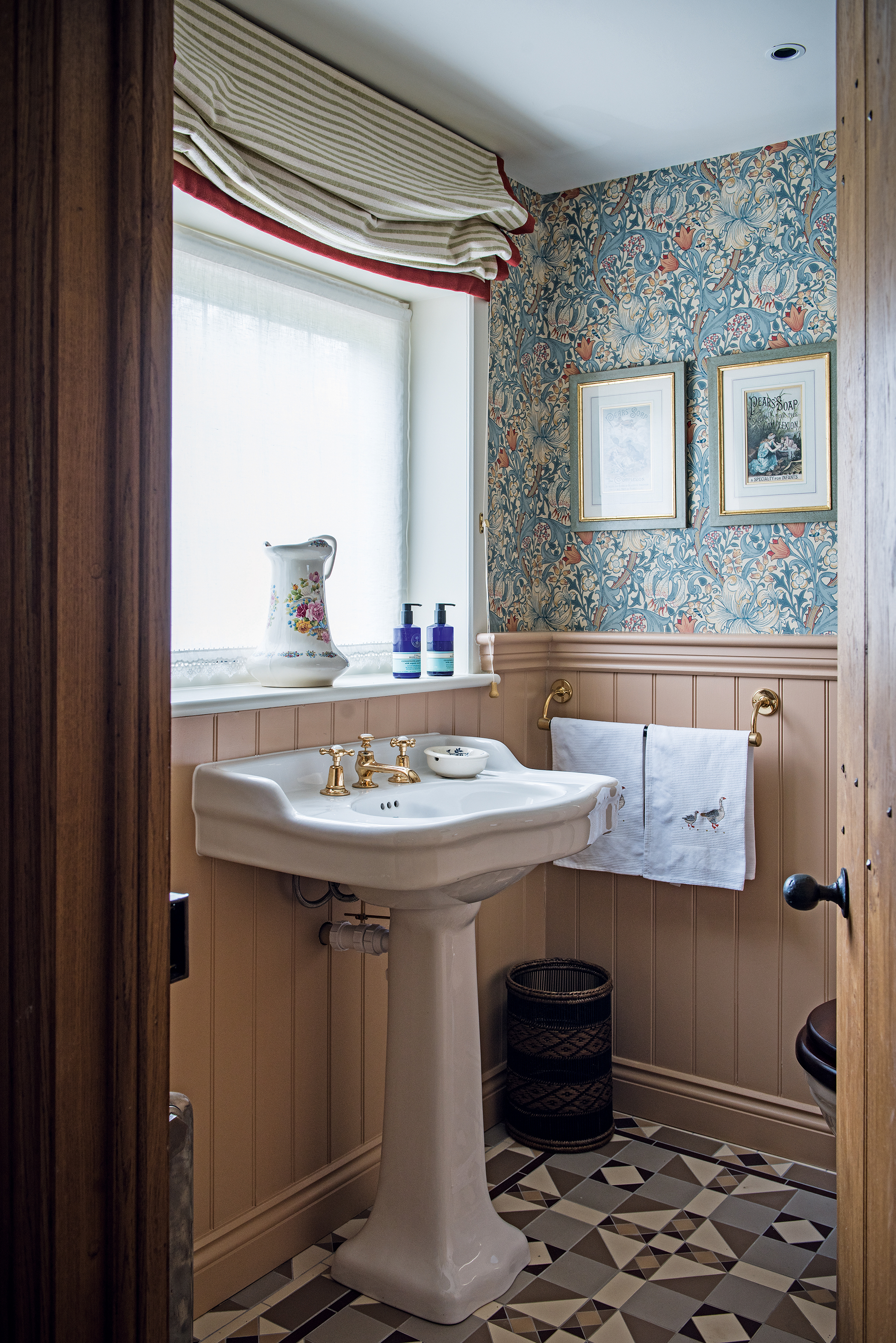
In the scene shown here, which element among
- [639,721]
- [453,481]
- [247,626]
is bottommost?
[639,721]

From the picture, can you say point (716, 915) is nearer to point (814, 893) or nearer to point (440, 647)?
point (440, 647)

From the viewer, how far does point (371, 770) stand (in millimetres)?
2031

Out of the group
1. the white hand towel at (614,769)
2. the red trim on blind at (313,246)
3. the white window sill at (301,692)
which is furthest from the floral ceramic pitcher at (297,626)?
the white hand towel at (614,769)

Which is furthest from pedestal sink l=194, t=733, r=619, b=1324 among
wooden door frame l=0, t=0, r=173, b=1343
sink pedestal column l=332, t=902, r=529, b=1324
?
wooden door frame l=0, t=0, r=173, b=1343

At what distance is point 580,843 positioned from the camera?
189 cm

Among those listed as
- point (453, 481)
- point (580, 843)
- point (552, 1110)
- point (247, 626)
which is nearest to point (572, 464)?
point (453, 481)

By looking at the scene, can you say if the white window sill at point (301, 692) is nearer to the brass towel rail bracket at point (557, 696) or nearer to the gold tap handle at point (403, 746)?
the gold tap handle at point (403, 746)

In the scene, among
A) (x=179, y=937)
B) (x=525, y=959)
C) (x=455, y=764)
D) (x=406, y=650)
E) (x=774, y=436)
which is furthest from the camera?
(x=525, y=959)

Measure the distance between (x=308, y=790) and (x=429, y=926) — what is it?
13.7 inches

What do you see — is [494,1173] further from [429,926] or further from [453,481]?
[453,481]

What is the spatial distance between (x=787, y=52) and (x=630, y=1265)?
2374mm

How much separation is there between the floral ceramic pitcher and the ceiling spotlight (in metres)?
1.29

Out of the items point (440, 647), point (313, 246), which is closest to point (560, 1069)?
point (440, 647)

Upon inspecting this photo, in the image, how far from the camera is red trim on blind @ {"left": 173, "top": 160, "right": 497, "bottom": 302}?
5.98ft
